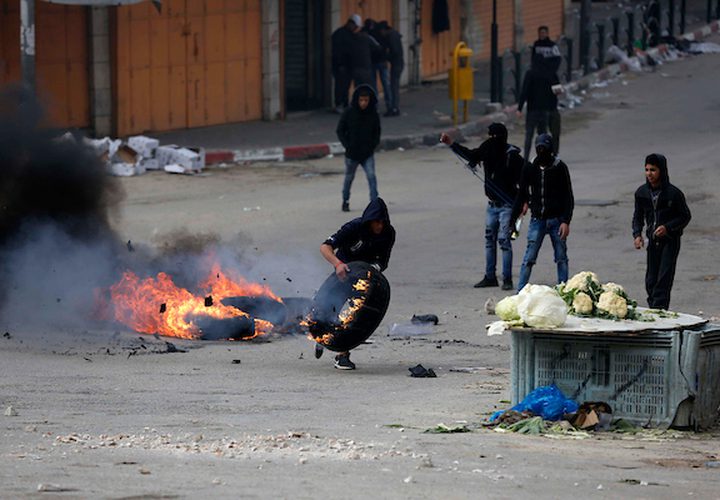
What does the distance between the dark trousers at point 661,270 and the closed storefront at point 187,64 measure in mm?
14080

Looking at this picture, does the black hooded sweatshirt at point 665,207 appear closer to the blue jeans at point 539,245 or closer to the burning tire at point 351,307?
the blue jeans at point 539,245

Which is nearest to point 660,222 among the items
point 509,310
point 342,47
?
point 509,310

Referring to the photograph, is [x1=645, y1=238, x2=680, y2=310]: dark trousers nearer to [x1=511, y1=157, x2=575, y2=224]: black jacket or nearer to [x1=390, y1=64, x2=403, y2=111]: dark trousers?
[x1=511, y1=157, x2=575, y2=224]: black jacket

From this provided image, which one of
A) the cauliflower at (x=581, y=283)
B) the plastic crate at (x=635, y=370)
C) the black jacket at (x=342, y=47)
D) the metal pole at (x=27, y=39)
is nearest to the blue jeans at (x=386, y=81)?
the black jacket at (x=342, y=47)

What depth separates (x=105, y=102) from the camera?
83.1 ft

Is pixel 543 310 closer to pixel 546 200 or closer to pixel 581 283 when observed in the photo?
pixel 581 283

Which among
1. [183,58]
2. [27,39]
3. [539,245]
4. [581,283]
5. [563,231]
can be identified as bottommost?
[539,245]

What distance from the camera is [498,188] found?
51.4 feet

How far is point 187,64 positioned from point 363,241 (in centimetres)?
1556

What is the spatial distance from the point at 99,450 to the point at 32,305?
197 inches

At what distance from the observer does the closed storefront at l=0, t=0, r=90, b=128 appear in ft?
77.7

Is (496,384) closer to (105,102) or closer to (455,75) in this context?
(105,102)

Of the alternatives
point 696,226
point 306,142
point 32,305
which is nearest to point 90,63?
point 306,142

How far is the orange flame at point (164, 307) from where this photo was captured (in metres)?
13.4
